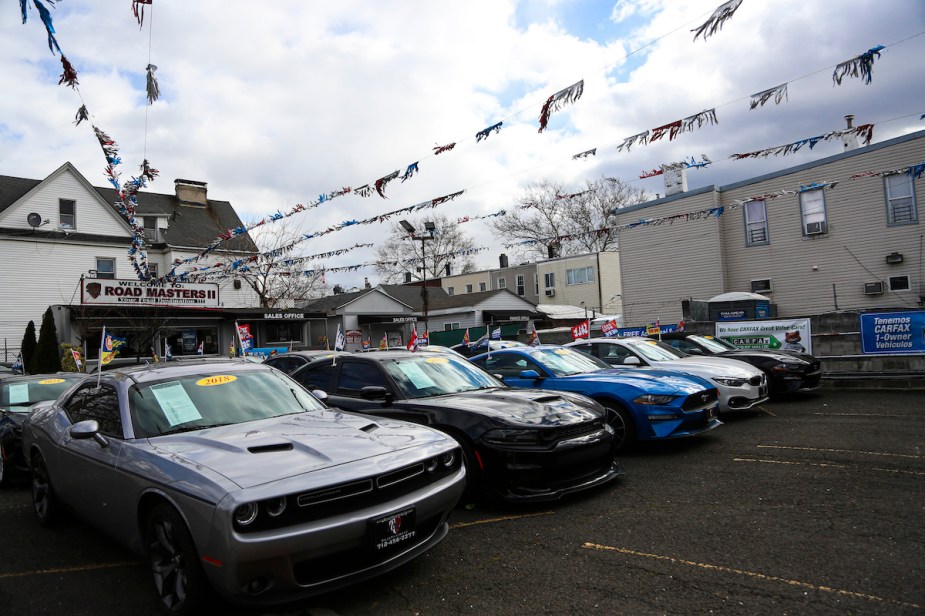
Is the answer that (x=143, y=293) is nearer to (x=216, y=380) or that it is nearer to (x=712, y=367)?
(x=216, y=380)

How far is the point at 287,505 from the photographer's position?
295 cm

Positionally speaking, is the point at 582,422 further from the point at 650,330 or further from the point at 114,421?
the point at 650,330

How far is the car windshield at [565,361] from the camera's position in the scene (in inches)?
312

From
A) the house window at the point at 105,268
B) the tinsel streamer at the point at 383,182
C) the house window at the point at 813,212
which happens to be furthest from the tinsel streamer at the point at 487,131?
the house window at the point at 105,268

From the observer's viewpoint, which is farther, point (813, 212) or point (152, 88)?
point (813, 212)

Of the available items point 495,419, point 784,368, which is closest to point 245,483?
point 495,419

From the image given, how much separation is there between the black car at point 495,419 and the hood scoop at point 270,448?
187 cm

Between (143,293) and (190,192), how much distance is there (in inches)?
482

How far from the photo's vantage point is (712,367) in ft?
30.5

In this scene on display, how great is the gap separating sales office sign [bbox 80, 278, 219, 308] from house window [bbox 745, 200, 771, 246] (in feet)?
73.6

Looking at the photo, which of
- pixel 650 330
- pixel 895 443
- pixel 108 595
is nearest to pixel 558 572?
pixel 108 595

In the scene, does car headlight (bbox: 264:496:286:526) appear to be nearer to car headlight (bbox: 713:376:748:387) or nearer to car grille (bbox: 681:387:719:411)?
car grille (bbox: 681:387:719:411)

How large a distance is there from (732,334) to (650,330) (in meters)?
2.57

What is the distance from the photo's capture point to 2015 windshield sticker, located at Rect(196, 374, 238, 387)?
14.5 ft
